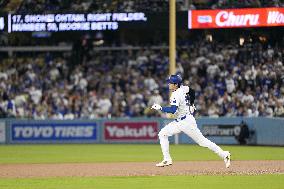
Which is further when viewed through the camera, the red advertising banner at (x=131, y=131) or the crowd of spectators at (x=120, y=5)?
the crowd of spectators at (x=120, y=5)

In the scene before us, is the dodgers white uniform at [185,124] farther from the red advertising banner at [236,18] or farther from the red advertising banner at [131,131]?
the red advertising banner at [236,18]

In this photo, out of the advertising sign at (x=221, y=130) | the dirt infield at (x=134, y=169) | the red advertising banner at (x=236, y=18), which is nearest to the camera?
the dirt infield at (x=134, y=169)

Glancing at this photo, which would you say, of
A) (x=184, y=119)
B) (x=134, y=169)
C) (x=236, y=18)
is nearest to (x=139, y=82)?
(x=236, y=18)

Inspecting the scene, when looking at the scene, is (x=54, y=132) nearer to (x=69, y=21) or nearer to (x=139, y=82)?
(x=139, y=82)

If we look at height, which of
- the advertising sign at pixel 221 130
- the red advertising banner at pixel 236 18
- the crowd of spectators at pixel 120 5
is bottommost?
the advertising sign at pixel 221 130

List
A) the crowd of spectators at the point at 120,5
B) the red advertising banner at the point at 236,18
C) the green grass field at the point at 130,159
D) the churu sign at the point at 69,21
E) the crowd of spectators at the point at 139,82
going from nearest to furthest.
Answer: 1. the green grass field at the point at 130,159
2. the crowd of spectators at the point at 139,82
3. the red advertising banner at the point at 236,18
4. the crowd of spectators at the point at 120,5
5. the churu sign at the point at 69,21

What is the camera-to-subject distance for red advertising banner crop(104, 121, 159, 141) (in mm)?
27875

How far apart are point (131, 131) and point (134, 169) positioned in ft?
39.1

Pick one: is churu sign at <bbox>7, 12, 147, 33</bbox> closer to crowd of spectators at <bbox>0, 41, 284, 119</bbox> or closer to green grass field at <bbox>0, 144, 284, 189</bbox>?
crowd of spectators at <bbox>0, 41, 284, 119</bbox>

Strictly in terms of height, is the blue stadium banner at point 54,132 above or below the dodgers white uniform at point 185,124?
below

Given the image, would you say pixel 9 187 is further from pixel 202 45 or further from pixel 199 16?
pixel 202 45

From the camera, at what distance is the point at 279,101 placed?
26031mm

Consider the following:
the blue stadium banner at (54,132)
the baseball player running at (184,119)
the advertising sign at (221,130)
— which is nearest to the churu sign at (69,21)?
the blue stadium banner at (54,132)

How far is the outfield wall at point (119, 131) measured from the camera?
85.8 feet
